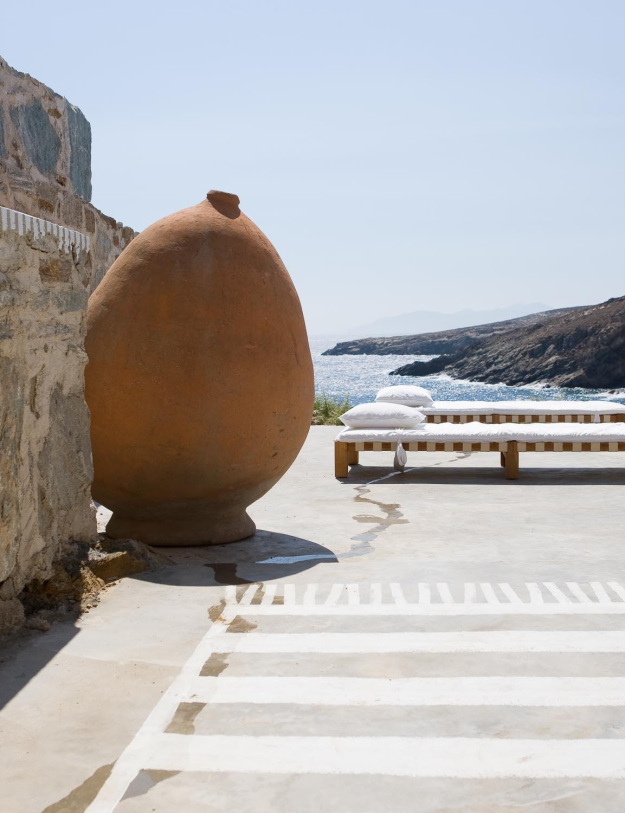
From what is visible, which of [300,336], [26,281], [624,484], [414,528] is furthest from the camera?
[624,484]

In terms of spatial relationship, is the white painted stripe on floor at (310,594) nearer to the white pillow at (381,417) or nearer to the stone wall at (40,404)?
A: the stone wall at (40,404)

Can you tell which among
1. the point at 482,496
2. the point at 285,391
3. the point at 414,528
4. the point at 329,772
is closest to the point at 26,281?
the point at 285,391

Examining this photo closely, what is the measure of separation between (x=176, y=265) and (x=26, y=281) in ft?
4.41

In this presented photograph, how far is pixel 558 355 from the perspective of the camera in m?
50.9

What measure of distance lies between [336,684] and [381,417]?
5.77 m

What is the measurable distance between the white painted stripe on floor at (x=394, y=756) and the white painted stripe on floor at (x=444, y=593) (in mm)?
1543

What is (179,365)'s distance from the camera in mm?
5082

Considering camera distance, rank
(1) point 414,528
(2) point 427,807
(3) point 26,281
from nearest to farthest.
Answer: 1. (2) point 427,807
2. (3) point 26,281
3. (1) point 414,528

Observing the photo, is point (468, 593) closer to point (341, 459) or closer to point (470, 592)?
point (470, 592)

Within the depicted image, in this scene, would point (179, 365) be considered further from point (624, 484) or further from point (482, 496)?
point (624, 484)

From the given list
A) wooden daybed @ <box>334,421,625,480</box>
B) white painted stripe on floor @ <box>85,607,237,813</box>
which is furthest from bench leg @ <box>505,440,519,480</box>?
white painted stripe on floor @ <box>85,607,237,813</box>

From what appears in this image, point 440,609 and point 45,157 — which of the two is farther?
point 45,157

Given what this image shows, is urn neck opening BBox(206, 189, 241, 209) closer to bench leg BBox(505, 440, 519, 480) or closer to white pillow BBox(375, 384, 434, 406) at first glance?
bench leg BBox(505, 440, 519, 480)

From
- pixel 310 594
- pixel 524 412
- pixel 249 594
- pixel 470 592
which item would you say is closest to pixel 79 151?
pixel 249 594
